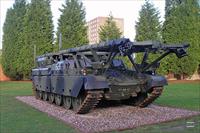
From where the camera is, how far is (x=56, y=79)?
16.3 m

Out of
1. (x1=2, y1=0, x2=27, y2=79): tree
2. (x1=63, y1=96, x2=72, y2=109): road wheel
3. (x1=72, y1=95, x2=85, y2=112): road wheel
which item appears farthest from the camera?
(x1=2, y1=0, x2=27, y2=79): tree

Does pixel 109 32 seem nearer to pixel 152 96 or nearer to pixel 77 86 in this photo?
pixel 152 96

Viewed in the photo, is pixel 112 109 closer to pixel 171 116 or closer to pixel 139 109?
pixel 139 109

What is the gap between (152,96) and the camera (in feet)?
48.1

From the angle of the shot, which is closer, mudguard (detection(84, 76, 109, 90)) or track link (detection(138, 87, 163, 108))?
mudguard (detection(84, 76, 109, 90))

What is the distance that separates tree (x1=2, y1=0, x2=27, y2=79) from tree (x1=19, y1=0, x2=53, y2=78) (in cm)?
190

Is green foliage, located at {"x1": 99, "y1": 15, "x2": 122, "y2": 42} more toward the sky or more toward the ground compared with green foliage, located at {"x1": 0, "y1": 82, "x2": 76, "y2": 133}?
more toward the sky

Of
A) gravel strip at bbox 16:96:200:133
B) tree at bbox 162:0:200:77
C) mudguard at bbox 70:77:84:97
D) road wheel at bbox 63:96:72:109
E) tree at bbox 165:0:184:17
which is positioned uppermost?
tree at bbox 165:0:184:17

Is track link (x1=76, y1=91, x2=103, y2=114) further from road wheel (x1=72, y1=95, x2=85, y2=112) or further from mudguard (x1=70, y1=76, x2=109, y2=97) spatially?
road wheel (x1=72, y1=95, x2=85, y2=112)

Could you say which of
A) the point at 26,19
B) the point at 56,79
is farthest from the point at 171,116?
the point at 26,19

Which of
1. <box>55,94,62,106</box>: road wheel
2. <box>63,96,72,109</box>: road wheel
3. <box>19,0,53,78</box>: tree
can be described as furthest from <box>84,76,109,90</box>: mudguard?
<box>19,0,53,78</box>: tree

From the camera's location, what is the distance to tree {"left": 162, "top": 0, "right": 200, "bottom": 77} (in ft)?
141

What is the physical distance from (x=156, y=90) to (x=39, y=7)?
1280 inches

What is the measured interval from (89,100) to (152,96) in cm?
277
